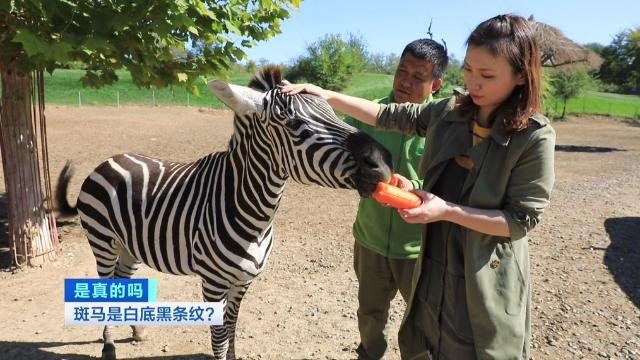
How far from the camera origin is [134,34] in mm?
3773

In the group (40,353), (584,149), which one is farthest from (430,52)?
(584,149)

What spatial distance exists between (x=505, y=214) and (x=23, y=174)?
5.59 metres

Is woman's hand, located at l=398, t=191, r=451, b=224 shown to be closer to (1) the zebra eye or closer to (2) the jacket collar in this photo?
(2) the jacket collar

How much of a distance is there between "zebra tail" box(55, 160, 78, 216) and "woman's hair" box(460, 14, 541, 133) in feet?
15.2

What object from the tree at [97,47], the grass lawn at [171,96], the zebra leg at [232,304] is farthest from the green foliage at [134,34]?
the grass lawn at [171,96]

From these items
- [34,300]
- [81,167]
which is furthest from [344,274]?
[81,167]

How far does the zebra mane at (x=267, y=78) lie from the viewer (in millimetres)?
2646

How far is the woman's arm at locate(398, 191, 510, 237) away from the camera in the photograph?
1770mm

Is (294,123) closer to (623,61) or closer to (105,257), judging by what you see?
(105,257)

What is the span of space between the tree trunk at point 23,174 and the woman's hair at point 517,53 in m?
5.31

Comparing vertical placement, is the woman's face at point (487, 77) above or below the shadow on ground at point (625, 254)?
above

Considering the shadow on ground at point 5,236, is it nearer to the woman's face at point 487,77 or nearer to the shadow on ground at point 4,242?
the shadow on ground at point 4,242

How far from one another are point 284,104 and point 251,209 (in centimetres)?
78

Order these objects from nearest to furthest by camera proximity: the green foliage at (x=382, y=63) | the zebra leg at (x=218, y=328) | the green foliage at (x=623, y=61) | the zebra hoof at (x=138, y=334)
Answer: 1. the zebra leg at (x=218, y=328)
2. the zebra hoof at (x=138, y=334)
3. the green foliage at (x=623, y=61)
4. the green foliage at (x=382, y=63)
